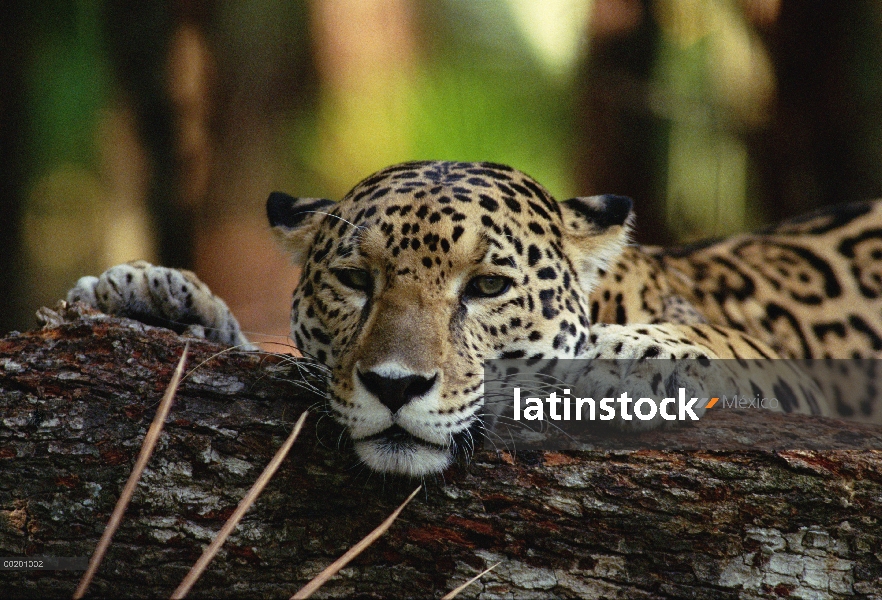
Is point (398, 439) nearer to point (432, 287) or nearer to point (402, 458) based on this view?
point (402, 458)

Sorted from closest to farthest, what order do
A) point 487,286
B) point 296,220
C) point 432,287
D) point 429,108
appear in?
point 432,287 → point 487,286 → point 296,220 → point 429,108

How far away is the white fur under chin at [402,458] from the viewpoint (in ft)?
8.70

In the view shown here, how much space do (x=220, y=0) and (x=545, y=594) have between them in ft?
25.5

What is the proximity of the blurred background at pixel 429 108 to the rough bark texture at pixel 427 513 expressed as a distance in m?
5.64

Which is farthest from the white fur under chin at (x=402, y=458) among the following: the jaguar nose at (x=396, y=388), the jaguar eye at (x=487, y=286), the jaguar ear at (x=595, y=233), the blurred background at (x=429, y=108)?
the blurred background at (x=429, y=108)

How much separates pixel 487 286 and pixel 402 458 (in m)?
0.84

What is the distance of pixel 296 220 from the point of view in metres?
3.87

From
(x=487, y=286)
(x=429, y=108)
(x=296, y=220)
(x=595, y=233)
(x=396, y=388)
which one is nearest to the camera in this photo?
(x=396, y=388)

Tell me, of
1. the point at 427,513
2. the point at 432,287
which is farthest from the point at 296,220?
the point at 427,513

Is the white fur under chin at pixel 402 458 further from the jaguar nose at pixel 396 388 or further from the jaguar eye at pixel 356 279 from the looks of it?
the jaguar eye at pixel 356 279

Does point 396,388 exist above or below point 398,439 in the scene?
above

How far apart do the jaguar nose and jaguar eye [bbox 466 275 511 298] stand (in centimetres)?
60

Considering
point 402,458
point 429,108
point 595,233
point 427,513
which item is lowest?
point 427,513

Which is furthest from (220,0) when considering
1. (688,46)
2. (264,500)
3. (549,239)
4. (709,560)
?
(709,560)
